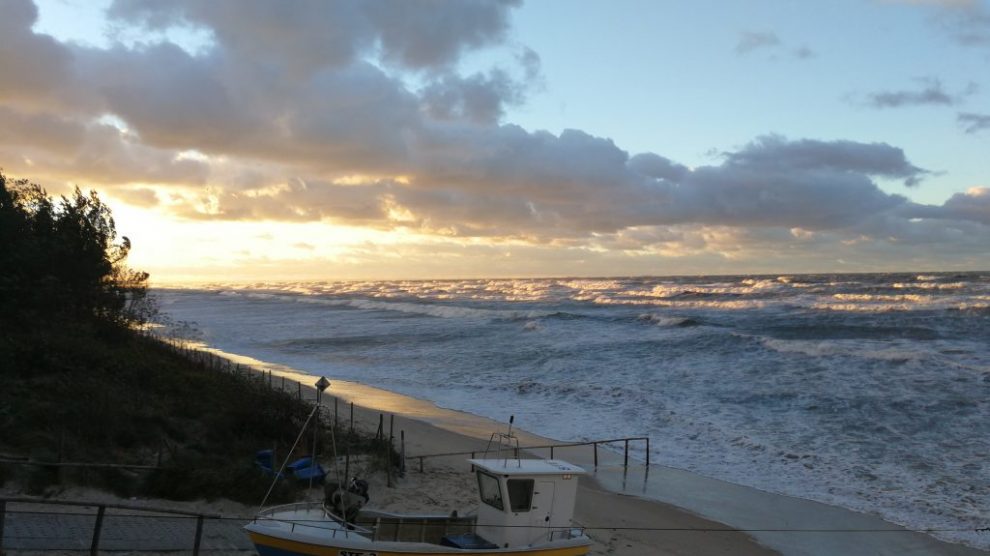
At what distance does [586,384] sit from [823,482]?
15.1m

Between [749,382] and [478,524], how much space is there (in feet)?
79.6

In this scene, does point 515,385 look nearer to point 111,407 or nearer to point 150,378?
point 150,378

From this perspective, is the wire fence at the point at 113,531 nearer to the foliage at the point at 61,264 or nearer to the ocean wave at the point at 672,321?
the foliage at the point at 61,264

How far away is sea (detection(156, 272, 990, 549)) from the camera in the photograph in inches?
819

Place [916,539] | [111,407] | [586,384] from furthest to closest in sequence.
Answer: [586,384], [111,407], [916,539]

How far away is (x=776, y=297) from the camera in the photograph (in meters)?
87.0

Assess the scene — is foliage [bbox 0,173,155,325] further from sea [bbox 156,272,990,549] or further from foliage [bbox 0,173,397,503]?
sea [bbox 156,272,990,549]

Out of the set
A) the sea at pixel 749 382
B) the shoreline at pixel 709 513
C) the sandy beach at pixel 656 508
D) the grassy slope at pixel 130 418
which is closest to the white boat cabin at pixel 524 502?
the sandy beach at pixel 656 508

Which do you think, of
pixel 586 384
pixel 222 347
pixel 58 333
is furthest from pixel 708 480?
pixel 222 347

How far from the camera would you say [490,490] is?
1268 centimetres

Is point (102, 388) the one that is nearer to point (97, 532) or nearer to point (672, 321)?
point (97, 532)

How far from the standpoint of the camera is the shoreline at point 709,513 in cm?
1558

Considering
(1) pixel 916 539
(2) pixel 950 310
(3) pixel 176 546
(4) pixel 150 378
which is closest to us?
(3) pixel 176 546

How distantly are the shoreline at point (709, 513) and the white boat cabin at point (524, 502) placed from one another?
9.18ft
